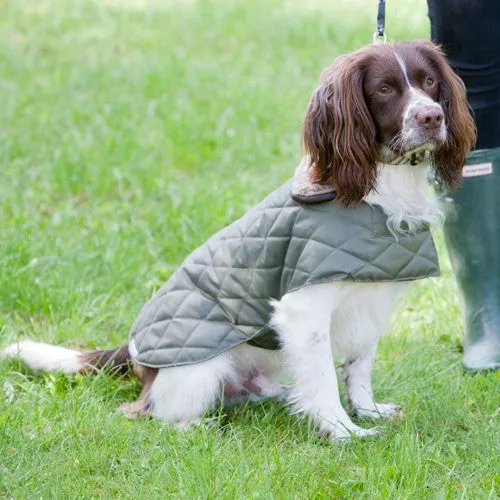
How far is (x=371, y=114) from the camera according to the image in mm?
3197

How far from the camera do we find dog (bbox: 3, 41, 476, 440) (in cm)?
315

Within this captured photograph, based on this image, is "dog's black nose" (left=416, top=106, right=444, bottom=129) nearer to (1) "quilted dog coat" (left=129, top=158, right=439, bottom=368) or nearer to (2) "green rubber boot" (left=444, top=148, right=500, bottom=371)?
(1) "quilted dog coat" (left=129, top=158, right=439, bottom=368)

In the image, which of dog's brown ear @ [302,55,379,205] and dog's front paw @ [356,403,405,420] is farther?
dog's front paw @ [356,403,405,420]

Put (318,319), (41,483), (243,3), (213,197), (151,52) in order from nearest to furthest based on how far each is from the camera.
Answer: (41,483) → (318,319) → (213,197) → (151,52) → (243,3)

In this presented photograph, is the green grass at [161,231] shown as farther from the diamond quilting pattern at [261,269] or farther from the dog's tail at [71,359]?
the diamond quilting pattern at [261,269]

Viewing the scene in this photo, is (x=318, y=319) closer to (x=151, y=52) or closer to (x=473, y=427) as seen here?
(x=473, y=427)

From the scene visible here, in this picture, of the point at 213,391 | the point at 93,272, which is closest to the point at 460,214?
the point at 213,391

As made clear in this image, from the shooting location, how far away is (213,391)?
347 cm

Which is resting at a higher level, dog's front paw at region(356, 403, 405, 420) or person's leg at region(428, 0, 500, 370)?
person's leg at region(428, 0, 500, 370)

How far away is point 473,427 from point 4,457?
4.89ft

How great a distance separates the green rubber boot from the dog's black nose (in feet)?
3.04

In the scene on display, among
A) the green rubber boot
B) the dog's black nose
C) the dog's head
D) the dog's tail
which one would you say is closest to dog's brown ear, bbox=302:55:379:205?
the dog's head

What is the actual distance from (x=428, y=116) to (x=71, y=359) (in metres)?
1.57

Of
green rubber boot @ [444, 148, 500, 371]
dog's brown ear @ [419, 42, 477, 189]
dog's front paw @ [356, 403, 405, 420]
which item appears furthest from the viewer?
green rubber boot @ [444, 148, 500, 371]
